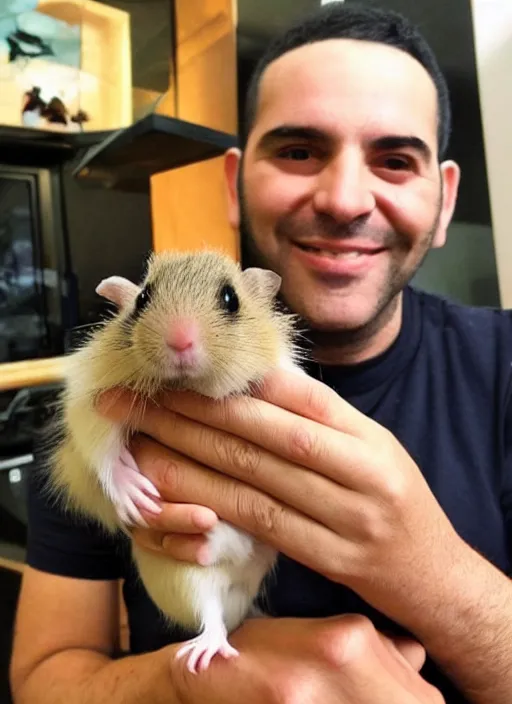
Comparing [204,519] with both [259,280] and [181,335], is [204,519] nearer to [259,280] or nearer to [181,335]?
[181,335]

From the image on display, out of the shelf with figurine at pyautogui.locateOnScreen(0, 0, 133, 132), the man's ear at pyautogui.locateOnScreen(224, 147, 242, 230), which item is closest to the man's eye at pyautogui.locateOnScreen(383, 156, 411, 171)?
the man's ear at pyautogui.locateOnScreen(224, 147, 242, 230)

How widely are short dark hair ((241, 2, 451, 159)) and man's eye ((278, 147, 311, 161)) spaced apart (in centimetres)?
19

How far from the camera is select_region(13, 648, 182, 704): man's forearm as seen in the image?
99cm

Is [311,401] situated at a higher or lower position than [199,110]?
lower

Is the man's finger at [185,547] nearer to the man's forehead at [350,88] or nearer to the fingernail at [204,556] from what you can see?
the fingernail at [204,556]

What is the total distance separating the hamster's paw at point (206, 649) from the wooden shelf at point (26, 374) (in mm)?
1178

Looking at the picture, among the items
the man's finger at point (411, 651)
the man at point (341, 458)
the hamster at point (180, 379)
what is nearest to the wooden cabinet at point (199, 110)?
the man at point (341, 458)

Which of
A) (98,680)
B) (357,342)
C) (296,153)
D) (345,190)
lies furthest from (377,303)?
(98,680)

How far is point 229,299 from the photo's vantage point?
88cm

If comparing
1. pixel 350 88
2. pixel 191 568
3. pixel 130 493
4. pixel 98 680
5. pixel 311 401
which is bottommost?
pixel 98 680

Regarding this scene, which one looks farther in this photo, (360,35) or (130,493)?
(360,35)

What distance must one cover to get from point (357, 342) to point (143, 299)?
0.56 meters

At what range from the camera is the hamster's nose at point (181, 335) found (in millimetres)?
764

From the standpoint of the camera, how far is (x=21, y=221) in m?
2.08
